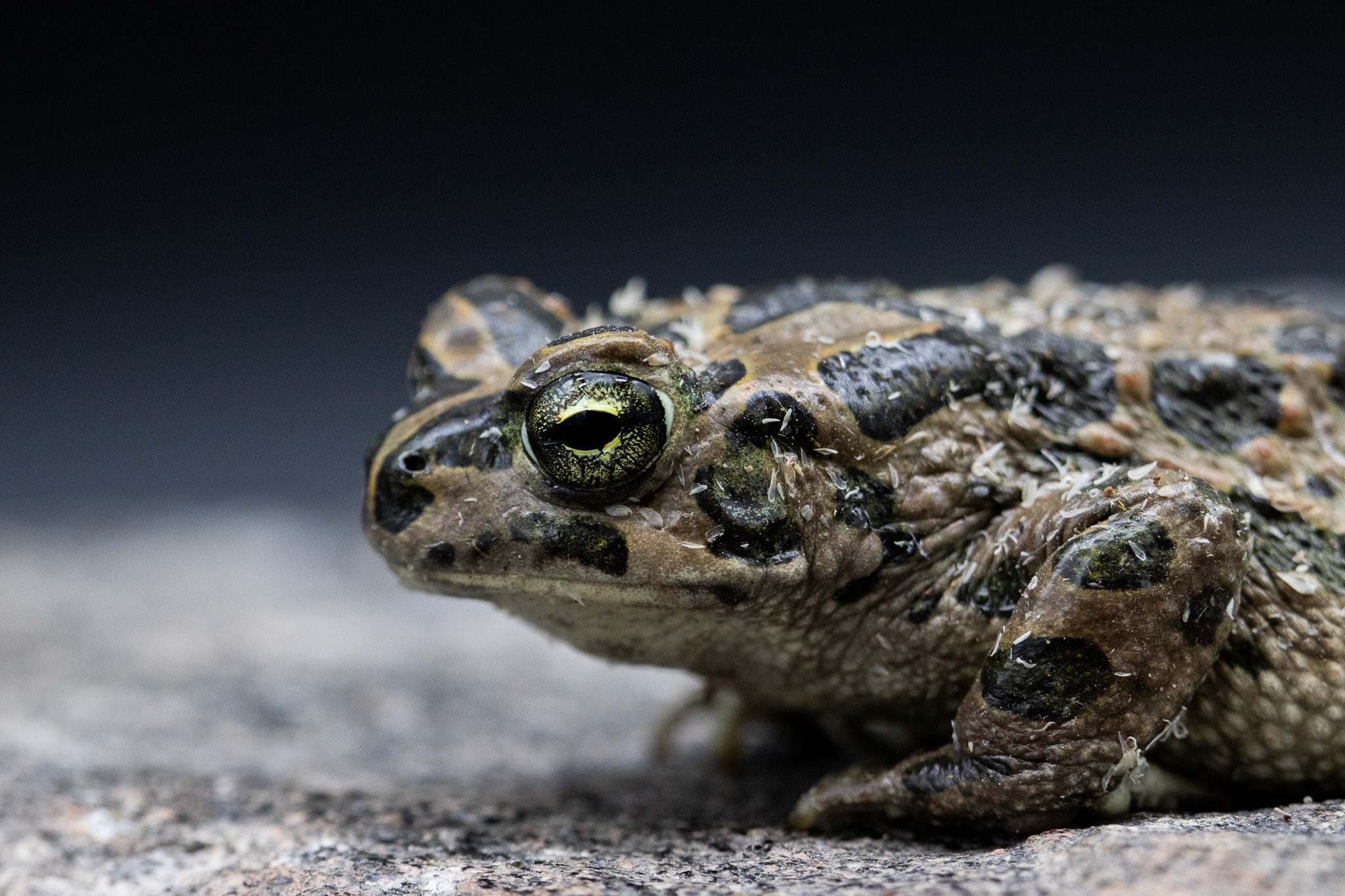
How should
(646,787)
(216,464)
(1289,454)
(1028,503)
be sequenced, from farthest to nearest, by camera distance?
(216,464)
(646,787)
(1289,454)
(1028,503)

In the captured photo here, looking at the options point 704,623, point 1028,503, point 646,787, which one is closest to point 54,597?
point 646,787

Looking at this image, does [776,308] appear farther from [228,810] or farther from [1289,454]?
[228,810]

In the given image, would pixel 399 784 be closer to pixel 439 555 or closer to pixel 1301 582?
pixel 439 555

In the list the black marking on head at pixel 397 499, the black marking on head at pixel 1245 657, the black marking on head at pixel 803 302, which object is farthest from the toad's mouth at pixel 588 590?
the black marking on head at pixel 1245 657

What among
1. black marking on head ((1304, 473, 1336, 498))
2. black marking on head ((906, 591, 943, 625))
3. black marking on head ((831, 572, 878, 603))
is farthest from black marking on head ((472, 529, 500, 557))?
black marking on head ((1304, 473, 1336, 498))

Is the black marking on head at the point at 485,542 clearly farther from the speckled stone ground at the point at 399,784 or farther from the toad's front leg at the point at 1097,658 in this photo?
the toad's front leg at the point at 1097,658

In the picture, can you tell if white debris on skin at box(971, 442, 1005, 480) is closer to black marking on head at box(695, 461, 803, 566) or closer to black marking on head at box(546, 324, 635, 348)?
black marking on head at box(695, 461, 803, 566)
